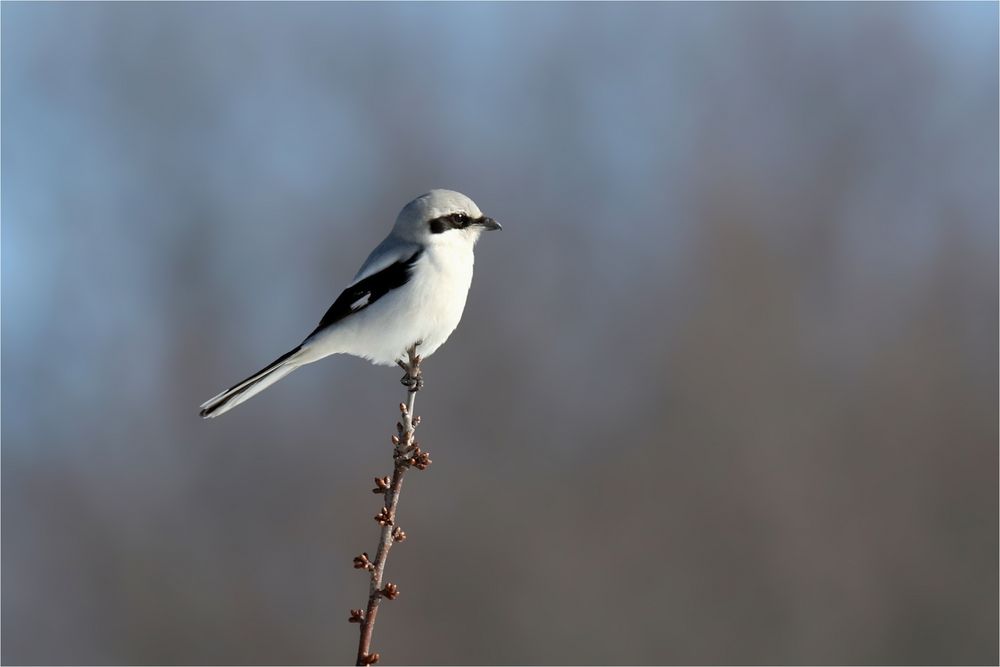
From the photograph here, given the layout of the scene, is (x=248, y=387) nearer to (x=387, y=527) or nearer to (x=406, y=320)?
(x=406, y=320)

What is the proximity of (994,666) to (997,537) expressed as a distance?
5.66 ft

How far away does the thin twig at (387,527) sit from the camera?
2.15 metres

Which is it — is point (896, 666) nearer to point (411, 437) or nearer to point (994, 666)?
point (994, 666)

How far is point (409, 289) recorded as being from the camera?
3695mm

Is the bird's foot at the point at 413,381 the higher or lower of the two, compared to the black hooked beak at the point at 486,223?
lower

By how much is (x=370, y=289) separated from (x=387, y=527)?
159cm

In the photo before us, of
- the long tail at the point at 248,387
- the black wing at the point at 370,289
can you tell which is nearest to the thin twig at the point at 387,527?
the long tail at the point at 248,387

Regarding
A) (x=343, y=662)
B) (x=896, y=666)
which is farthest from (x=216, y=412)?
(x=896, y=666)

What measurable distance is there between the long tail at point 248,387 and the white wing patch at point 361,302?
25 centimetres

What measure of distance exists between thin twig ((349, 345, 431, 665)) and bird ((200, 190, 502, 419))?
42.8 inches

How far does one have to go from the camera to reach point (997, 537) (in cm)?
1081

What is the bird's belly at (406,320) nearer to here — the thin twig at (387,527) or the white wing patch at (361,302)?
the white wing patch at (361,302)

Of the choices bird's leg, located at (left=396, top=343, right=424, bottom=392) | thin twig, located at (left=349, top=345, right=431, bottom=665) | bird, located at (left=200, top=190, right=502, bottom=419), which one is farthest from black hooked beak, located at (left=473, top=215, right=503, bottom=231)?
thin twig, located at (left=349, top=345, right=431, bottom=665)

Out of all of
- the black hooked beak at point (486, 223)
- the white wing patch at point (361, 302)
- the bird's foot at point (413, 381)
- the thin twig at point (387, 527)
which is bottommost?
the thin twig at point (387, 527)
